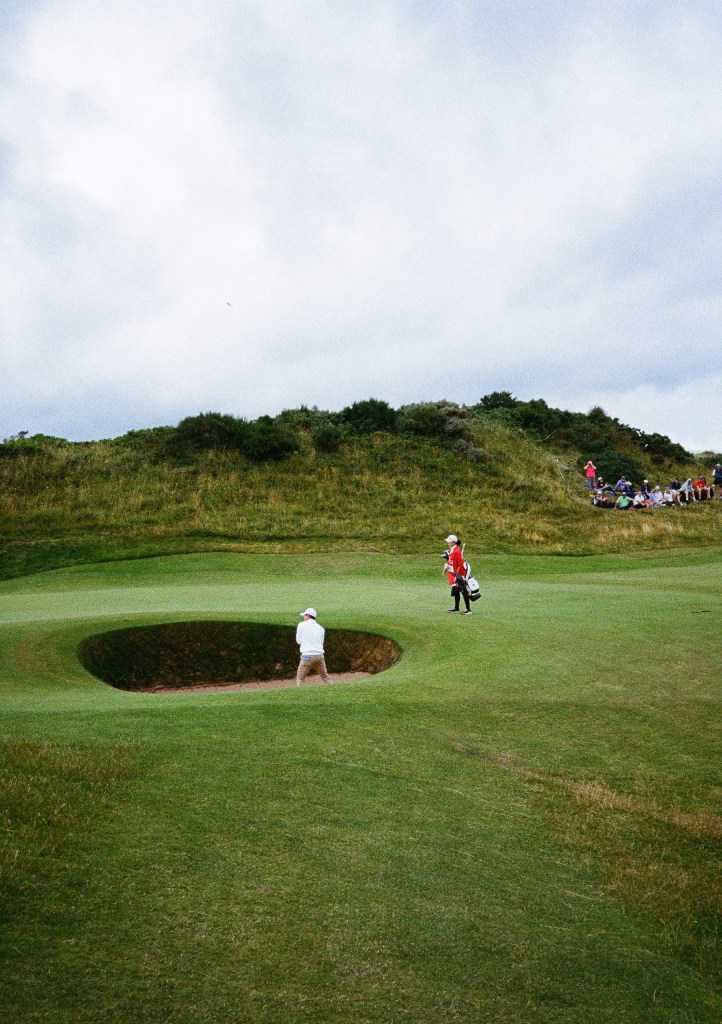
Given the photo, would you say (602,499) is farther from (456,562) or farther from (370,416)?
(456,562)

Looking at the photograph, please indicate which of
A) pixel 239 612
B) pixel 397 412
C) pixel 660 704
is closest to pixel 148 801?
pixel 660 704

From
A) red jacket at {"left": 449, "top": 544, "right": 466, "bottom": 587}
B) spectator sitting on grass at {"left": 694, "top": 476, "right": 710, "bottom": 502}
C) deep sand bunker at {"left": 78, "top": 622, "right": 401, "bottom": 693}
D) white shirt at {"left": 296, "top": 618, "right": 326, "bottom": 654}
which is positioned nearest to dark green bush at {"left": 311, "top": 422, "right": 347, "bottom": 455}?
spectator sitting on grass at {"left": 694, "top": 476, "right": 710, "bottom": 502}

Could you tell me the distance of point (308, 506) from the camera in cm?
5053

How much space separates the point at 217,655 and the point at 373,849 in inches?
509

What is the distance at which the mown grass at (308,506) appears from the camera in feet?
143

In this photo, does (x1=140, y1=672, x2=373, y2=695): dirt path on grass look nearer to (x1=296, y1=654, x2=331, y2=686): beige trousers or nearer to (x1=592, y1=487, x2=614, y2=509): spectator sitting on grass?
(x1=296, y1=654, x2=331, y2=686): beige trousers

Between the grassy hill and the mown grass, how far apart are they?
0.44ft

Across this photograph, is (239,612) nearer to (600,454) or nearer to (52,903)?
(52,903)

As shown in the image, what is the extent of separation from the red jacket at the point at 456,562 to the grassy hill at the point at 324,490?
20.1m

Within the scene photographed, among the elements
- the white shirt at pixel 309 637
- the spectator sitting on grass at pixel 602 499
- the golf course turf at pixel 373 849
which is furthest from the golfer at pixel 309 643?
the spectator sitting on grass at pixel 602 499

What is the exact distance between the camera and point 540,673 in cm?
1373

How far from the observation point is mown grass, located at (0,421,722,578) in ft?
143

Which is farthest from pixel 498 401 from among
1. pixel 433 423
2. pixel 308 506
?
pixel 308 506

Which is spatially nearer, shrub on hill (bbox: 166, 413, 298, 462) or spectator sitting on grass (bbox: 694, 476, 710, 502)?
spectator sitting on grass (bbox: 694, 476, 710, 502)
